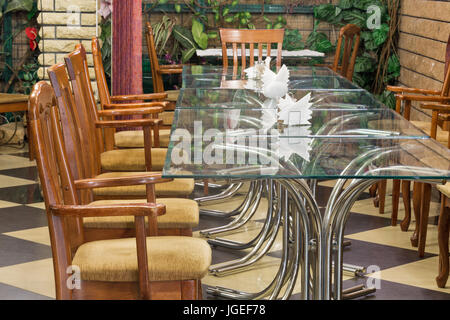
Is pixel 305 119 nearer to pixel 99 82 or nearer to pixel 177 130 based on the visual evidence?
pixel 177 130

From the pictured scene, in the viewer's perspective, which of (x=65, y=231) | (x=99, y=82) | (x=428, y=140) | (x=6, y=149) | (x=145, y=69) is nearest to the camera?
(x=65, y=231)

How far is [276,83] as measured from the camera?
319 cm

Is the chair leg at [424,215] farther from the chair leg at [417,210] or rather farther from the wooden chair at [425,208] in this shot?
the chair leg at [417,210]

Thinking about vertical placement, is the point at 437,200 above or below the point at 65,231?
below

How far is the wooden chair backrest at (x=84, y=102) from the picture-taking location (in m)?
3.12

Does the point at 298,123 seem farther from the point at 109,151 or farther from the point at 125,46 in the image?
the point at 125,46

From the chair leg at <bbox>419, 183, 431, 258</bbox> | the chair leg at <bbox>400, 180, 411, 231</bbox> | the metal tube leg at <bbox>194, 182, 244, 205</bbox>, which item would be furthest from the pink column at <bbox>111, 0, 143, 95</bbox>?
the chair leg at <bbox>419, 183, 431, 258</bbox>

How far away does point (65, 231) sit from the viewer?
2.24 m

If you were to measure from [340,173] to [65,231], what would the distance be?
86 centimetres

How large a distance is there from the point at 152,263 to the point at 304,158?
0.56 meters

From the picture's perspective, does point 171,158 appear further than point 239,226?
No

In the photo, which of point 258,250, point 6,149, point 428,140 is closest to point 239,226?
point 258,250

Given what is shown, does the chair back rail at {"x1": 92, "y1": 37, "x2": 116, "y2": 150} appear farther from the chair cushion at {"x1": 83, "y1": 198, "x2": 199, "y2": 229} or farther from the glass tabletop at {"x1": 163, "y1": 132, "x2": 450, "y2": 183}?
the glass tabletop at {"x1": 163, "y1": 132, "x2": 450, "y2": 183}

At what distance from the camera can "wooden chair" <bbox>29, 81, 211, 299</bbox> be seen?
209 cm
